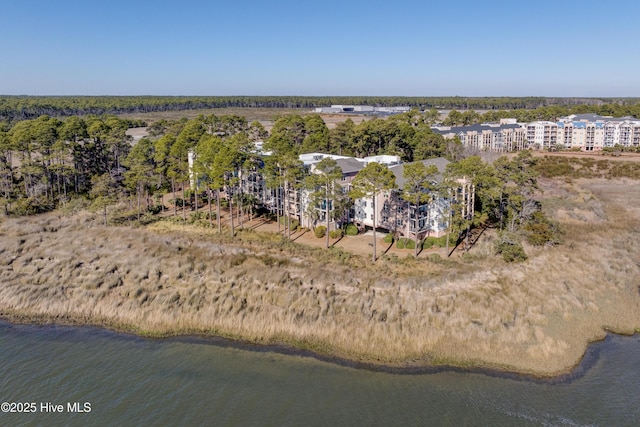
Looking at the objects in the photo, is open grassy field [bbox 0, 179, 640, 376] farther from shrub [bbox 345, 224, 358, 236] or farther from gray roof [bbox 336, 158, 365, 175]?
gray roof [bbox 336, 158, 365, 175]

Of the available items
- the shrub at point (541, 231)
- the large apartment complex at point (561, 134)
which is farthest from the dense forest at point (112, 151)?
the large apartment complex at point (561, 134)

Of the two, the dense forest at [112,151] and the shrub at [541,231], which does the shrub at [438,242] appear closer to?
the shrub at [541,231]

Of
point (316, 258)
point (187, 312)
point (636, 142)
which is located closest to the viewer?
point (187, 312)

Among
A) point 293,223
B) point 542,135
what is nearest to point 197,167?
point 293,223

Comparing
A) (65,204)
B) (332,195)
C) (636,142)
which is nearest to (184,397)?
(332,195)

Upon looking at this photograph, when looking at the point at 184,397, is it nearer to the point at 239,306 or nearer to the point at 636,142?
the point at 239,306

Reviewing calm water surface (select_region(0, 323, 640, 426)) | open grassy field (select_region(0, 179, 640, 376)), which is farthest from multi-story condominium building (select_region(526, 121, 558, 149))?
calm water surface (select_region(0, 323, 640, 426))
